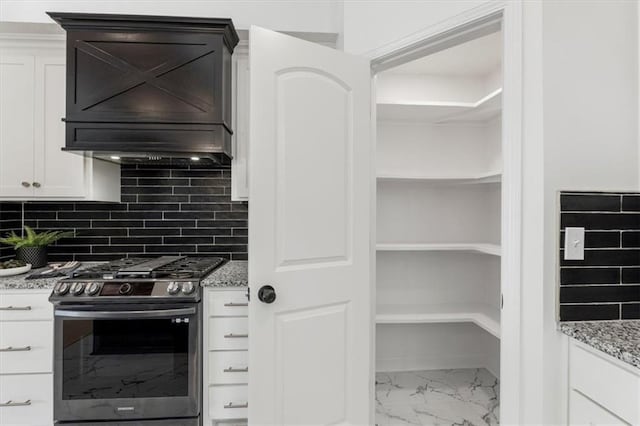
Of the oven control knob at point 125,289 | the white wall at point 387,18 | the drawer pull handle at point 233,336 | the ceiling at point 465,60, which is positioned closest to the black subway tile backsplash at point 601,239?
the white wall at point 387,18

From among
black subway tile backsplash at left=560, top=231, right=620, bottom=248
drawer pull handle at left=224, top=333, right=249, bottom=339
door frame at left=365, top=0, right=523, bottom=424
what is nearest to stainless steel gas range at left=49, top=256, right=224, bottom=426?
drawer pull handle at left=224, top=333, right=249, bottom=339

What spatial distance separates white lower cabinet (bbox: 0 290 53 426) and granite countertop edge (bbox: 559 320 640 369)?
A: 94.7 inches

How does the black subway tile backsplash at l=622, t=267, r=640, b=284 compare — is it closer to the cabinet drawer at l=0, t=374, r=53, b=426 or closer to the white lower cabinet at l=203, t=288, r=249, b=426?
the white lower cabinet at l=203, t=288, r=249, b=426

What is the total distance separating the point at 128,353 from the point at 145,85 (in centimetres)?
150

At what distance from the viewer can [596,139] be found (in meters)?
1.30

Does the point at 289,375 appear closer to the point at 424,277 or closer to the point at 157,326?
the point at 157,326

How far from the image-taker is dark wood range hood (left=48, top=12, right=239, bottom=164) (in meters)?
2.05

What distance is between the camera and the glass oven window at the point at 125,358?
6.08 feet

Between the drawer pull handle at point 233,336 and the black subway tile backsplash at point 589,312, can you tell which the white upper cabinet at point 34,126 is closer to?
the drawer pull handle at point 233,336

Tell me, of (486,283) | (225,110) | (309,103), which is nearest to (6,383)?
(225,110)

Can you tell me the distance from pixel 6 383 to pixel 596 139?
2959 mm

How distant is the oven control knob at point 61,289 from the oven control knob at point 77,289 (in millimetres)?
31

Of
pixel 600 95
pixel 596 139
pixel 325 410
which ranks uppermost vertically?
pixel 600 95

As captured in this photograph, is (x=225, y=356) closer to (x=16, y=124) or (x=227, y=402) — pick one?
(x=227, y=402)
